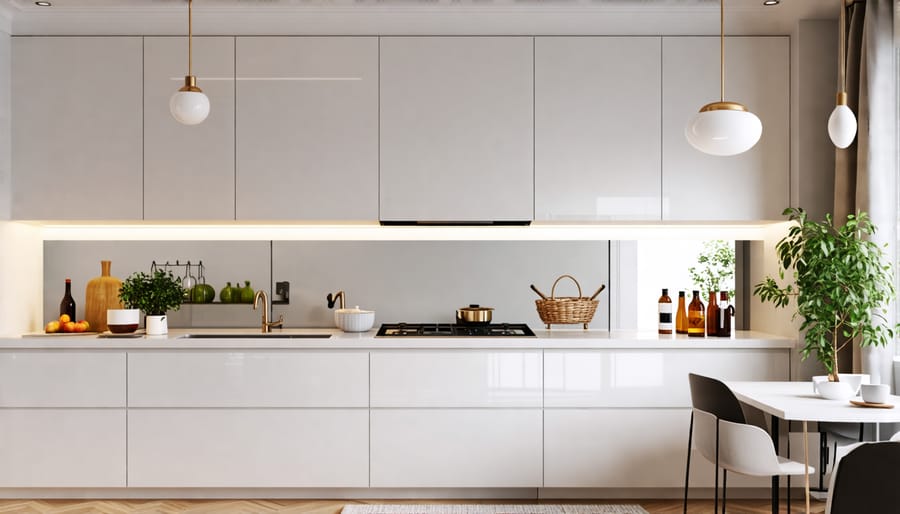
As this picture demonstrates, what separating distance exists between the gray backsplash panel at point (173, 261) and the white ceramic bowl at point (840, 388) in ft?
9.55

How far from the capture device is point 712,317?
3654 millimetres

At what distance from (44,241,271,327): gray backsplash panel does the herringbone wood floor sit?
3.35 ft

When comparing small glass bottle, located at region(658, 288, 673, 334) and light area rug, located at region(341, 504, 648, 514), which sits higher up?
small glass bottle, located at region(658, 288, 673, 334)

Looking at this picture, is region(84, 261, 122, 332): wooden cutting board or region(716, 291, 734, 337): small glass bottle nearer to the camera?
region(716, 291, 734, 337): small glass bottle

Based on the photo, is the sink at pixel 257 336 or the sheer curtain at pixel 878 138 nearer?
the sheer curtain at pixel 878 138

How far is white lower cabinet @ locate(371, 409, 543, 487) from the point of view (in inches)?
136

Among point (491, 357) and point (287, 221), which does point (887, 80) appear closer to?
point (491, 357)

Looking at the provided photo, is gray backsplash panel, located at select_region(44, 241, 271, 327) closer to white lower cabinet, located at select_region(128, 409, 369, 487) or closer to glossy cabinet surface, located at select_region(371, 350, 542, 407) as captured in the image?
white lower cabinet, located at select_region(128, 409, 369, 487)

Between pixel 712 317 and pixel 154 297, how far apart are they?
298 cm

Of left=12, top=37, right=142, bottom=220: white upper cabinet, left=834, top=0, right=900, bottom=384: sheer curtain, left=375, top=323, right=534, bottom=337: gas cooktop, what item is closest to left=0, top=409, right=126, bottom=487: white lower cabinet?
left=12, top=37, right=142, bottom=220: white upper cabinet

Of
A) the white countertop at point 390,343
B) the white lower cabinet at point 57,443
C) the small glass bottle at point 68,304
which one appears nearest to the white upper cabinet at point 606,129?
the white countertop at point 390,343

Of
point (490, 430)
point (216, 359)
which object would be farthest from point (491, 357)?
point (216, 359)

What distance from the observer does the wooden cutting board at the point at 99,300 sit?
3855mm

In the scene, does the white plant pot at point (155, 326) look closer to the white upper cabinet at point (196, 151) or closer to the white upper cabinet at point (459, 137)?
the white upper cabinet at point (196, 151)
